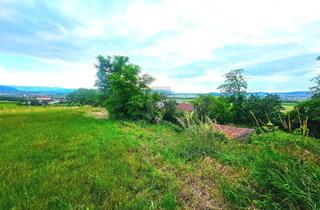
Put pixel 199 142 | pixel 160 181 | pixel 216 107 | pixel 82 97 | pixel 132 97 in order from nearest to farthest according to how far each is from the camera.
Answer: pixel 160 181 < pixel 199 142 < pixel 132 97 < pixel 216 107 < pixel 82 97

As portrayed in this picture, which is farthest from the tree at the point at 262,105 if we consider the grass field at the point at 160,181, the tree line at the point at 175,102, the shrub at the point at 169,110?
the grass field at the point at 160,181

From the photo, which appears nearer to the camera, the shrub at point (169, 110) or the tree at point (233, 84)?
the shrub at point (169, 110)

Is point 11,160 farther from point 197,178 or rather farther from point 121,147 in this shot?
point 197,178

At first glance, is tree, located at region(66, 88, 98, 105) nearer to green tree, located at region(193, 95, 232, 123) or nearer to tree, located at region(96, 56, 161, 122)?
green tree, located at region(193, 95, 232, 123)

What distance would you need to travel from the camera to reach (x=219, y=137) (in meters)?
9.12

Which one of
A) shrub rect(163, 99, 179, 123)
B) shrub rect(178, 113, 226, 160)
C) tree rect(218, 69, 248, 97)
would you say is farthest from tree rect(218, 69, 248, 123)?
shrub rect(178, 113, 226, 160)

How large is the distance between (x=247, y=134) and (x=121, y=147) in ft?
54.3

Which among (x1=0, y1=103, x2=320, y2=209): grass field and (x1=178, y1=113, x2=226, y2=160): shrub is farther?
(x1=178, y1=113, x2=226, y2=160): shrub

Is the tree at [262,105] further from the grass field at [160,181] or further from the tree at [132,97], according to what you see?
the grass field at [160,181]

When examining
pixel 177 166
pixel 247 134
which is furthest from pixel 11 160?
pixel 247 134

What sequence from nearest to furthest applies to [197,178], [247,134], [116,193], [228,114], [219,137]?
[116,193] < [197,178] < [219,137] < [247,134] < [228,114]

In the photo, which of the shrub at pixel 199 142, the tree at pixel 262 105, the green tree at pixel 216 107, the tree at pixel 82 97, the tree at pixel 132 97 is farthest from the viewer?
the tree at pixel 82 97

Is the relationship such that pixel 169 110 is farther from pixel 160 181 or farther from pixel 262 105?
pixel 262 105

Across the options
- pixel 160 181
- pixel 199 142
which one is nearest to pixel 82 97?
pixel 199 142
